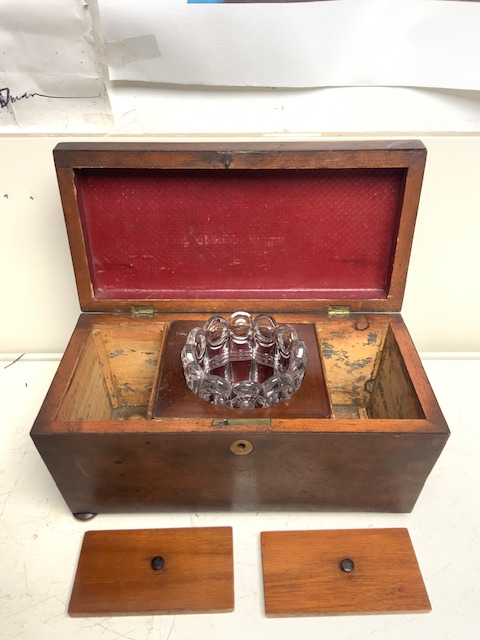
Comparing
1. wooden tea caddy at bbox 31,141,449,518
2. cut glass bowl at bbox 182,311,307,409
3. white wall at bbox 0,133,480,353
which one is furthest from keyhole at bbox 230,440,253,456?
white wall at bbox 0,133,480,353

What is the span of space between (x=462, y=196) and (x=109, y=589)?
3.54ft

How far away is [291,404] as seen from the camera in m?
0.99

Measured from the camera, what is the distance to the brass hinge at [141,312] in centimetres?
112

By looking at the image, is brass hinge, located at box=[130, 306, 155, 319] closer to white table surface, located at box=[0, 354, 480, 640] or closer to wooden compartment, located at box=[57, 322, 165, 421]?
wooden compartment, located at box=[57, 322, 165, 421]

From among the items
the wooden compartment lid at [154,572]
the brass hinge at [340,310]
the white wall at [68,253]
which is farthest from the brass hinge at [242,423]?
the white wall at [68,253]

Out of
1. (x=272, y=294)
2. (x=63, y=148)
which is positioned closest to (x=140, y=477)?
(x=272, y=294)

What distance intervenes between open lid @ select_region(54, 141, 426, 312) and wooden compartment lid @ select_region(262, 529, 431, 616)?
452mm

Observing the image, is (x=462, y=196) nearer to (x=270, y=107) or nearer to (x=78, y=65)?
(x=270, y=107)

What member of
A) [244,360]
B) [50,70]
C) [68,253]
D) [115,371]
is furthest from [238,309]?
[50,70]

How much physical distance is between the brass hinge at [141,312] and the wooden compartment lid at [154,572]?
42cm

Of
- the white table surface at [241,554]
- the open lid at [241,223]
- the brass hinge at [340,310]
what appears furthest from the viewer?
the brass hinge at [340,310]

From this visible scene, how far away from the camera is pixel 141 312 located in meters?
1.12

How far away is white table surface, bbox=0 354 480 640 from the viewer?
2.76ft

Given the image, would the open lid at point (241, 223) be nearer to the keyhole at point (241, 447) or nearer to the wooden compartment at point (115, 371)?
the wooden compartment at point (115, 371)
